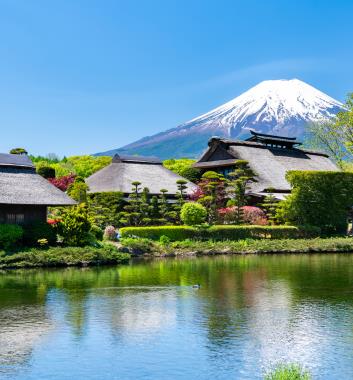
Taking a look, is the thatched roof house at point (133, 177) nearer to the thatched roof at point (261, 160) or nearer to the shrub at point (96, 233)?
the thatched roof at point (261, 160)

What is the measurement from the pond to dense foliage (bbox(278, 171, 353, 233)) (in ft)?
60.3

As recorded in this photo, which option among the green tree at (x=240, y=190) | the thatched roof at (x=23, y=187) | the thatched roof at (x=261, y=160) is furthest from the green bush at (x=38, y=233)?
the thatched roof at (x=261, y=160)

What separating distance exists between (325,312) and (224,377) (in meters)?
6.99

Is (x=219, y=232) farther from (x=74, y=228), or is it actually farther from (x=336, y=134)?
(x=336, y=134)

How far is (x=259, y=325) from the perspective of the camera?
16.1 m

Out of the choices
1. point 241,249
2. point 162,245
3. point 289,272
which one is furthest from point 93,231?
point 289,272

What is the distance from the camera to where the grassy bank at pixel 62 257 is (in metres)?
29.3

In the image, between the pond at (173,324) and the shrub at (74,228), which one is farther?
the shrub at (74,228)

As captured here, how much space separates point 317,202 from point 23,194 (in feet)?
78.1

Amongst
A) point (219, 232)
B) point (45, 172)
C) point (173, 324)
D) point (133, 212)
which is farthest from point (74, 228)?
point (45, 172)

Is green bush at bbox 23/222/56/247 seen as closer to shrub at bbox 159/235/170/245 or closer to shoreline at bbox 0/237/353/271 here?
shoreline at bbox 0/237/353/271

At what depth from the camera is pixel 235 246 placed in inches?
1510

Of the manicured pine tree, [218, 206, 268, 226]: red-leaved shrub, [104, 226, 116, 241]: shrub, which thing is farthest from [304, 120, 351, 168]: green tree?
[104, 226, 116, 241]: shrub

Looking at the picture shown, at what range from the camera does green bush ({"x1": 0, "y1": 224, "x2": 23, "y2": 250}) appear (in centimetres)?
3072
